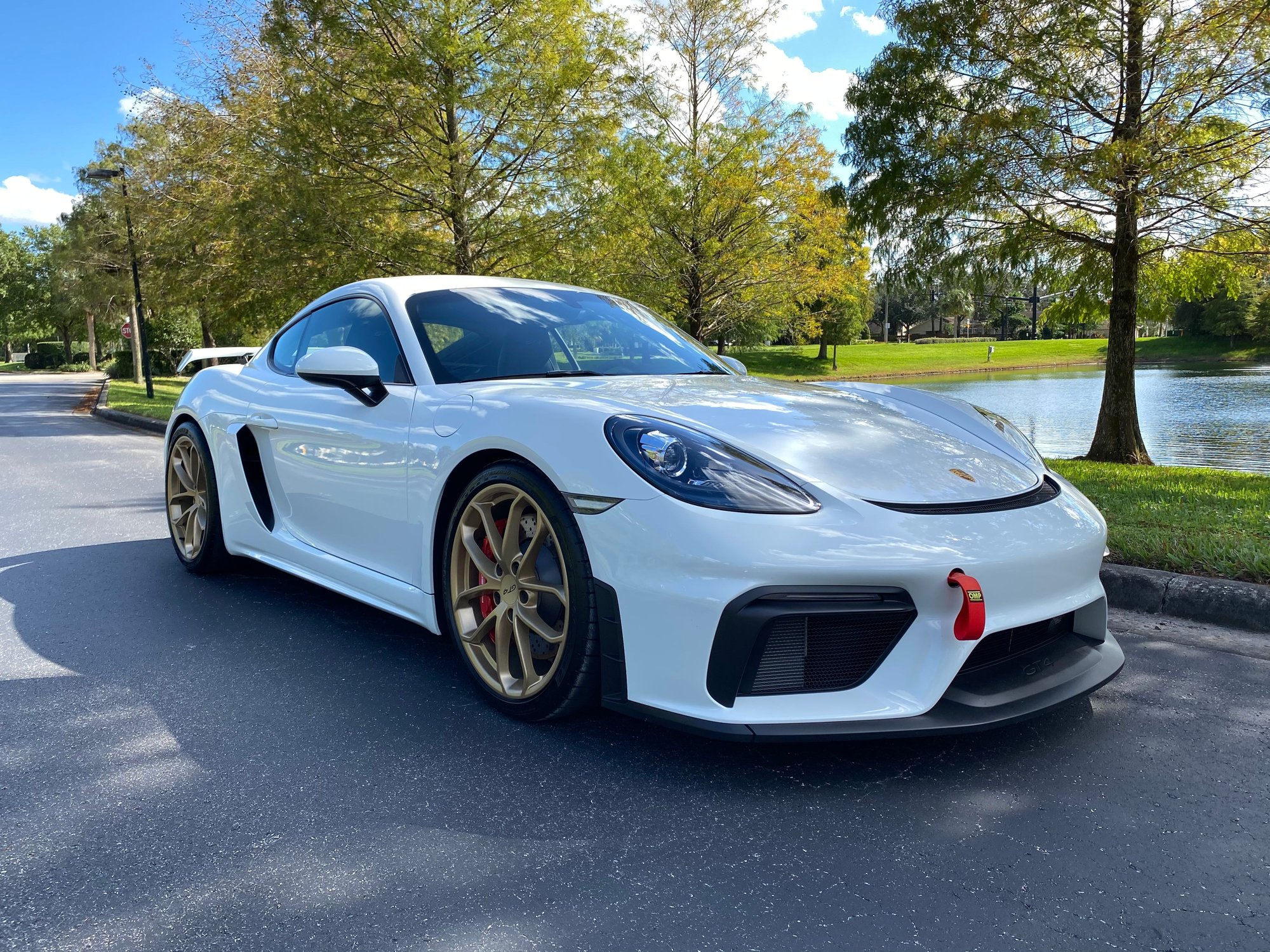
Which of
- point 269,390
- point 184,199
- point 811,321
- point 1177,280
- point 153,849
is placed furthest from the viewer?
point 811,321

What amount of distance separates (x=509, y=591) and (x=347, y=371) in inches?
37.9

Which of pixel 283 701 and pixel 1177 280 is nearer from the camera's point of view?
pixel 283 701

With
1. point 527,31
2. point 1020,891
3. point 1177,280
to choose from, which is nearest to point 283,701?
point 1020,891

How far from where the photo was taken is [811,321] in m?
24.1

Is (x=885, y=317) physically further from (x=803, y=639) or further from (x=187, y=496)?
(x=803, y=639)

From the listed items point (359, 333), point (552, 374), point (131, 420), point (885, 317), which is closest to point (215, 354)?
point (359, 333)

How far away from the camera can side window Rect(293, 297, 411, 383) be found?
3.26 m

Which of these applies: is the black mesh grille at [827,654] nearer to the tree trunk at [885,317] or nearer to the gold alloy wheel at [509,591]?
the gold alloy wheel at [509,591]

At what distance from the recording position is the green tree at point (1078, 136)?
7668mm

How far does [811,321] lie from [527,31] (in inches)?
543

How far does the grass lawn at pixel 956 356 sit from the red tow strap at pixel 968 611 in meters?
45.8

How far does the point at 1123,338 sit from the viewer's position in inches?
379

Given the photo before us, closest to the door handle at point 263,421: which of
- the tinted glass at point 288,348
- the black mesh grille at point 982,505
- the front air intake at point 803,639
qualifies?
the tinted glass at point 288,348

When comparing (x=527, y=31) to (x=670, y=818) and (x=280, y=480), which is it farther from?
(x=670, y=818)
